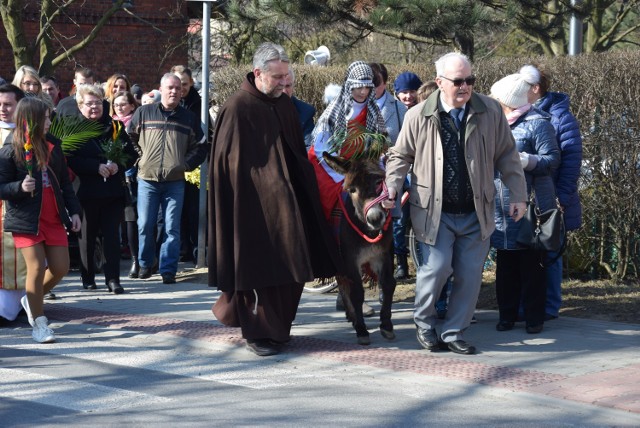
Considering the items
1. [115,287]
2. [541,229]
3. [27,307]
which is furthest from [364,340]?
[115,287]

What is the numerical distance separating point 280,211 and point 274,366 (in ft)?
3.77

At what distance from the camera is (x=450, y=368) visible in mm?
7758

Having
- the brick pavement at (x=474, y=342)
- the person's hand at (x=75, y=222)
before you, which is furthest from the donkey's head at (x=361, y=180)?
the person's hand at (x=75, y=222)

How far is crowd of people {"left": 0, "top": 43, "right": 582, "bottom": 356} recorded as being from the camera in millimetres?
8141

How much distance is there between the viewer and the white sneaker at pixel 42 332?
352 inches

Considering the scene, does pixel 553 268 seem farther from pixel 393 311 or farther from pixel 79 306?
pixel 79 306

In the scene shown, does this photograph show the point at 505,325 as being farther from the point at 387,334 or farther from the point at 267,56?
the point at 267,56

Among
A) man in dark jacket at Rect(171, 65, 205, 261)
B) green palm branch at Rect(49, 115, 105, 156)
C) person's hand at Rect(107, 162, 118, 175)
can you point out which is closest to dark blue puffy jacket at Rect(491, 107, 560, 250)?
green palm branch at Rect(49, 115, 105, 156)

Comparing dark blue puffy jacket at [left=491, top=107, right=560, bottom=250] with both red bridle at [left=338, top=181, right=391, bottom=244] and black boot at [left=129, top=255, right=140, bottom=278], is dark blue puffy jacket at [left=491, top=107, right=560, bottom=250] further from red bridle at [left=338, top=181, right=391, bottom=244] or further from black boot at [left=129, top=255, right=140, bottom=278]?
black boot at [left=129, top=255, right=140, bottom=278]

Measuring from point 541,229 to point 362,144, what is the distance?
157 cm

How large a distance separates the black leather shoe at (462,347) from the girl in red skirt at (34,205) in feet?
10.7

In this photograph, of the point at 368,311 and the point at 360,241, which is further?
the point at 368,311

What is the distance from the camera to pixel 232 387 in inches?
290

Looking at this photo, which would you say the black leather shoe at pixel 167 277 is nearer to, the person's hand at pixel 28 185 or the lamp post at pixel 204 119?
the lamp post at pixel 204 119
